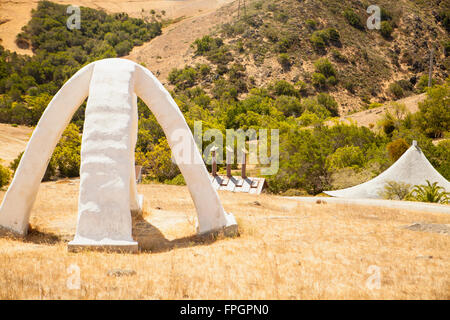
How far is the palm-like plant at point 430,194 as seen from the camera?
18719 mm

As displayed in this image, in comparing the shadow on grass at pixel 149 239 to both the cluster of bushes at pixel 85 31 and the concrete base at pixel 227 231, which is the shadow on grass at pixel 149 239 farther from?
the cluster of bushes at pixel 85 31

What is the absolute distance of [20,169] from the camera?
9.05 meters

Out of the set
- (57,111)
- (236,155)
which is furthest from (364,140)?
(57,111)

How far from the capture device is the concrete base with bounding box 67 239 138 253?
750cm

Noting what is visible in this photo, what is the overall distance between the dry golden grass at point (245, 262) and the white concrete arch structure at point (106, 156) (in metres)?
0.50

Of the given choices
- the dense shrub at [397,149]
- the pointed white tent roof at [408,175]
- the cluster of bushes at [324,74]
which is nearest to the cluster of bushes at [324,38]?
the cluster of bushes at [324,74]

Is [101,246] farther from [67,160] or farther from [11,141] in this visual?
[11,141]

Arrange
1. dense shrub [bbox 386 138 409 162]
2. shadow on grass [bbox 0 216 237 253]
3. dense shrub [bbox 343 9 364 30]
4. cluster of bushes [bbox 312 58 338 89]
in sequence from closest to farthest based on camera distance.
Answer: shadow on grass [bbox 0 216 237 253] < dense shrub [bbox 386 138 409 162] < cluster of bushes [bbox 312 58 338 89] < dense shrub [bbox 343 9 364 30]

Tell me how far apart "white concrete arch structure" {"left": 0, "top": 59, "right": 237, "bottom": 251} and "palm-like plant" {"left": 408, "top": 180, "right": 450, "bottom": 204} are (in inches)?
519

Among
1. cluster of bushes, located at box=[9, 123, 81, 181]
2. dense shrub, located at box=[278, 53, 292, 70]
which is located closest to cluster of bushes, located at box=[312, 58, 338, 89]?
dense shrub, located at box=[278, 53, 292, 70]

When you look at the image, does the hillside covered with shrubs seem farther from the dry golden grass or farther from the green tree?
the dry golden grass

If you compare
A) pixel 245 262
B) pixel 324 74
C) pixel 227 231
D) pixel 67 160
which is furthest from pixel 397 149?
pixel 324 74

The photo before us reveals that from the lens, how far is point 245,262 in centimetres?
717
